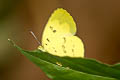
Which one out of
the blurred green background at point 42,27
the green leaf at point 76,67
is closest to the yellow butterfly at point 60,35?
the green leaf at point 76,67

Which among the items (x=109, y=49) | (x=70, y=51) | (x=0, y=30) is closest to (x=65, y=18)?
(x=70, y=51)

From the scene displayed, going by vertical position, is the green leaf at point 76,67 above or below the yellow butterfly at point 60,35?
below

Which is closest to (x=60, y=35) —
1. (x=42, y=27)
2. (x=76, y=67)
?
(x=76, y=67)

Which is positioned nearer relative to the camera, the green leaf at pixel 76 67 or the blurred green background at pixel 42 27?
the green leaf at pixel 76 67

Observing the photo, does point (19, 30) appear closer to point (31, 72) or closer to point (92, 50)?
point (31, 72)

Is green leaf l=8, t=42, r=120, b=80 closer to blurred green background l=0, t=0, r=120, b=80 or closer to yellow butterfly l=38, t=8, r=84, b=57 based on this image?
yellow butterfly l=38, t=8, r=84, b=57

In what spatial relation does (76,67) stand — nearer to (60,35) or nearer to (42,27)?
(60,35)

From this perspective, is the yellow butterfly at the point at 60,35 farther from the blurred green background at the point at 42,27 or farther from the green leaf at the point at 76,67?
the blurred green background at the point at 42,27

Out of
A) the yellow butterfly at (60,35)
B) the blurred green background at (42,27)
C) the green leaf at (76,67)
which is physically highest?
the blurred green background at (42,27)
